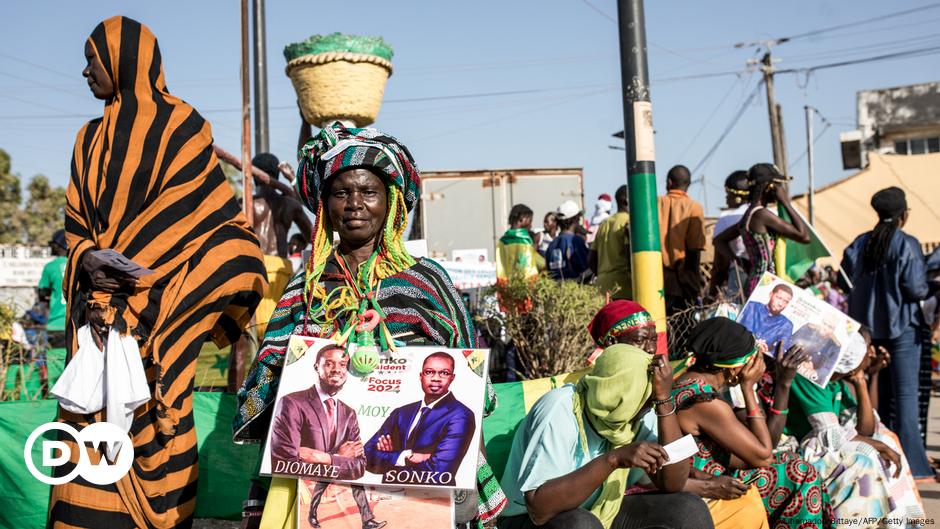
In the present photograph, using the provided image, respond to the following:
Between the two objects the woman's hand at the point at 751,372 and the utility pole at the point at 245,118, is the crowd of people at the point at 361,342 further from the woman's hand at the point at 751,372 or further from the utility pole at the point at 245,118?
the utility pole at the point at 245,118

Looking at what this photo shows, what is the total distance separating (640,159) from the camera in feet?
19.0

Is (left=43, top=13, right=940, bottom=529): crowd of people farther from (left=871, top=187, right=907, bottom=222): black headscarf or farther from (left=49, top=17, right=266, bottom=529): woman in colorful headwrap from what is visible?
(left=871, top=187, right=907, bottom=222): black headscarf

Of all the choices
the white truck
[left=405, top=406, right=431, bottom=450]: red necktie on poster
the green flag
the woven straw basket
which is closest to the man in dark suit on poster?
[left=405, top=406, right=431, bottom=450]: red necktie on poster

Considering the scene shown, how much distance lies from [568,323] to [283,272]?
1881mm

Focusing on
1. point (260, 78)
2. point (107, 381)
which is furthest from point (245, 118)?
point (260, 78)

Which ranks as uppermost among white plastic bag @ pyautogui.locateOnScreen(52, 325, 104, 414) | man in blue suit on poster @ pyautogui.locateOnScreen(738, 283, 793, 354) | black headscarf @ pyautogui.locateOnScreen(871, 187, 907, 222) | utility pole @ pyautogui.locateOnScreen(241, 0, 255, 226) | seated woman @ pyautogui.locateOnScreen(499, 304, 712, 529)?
utility pole @ pyautogui.locateOnScreen(241, 0, 255, 226)

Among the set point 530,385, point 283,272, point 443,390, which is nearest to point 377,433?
point 443,390

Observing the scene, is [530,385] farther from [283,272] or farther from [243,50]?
[243,50]

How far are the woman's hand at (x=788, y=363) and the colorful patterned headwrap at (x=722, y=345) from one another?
439 millimetres

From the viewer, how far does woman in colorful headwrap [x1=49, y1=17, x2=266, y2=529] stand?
140 inches

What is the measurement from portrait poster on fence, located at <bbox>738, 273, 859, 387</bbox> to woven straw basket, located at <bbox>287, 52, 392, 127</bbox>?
8.79 ft

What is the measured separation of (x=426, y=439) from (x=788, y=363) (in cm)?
273

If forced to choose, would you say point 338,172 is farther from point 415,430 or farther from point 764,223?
point 764,223

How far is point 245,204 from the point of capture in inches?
206
